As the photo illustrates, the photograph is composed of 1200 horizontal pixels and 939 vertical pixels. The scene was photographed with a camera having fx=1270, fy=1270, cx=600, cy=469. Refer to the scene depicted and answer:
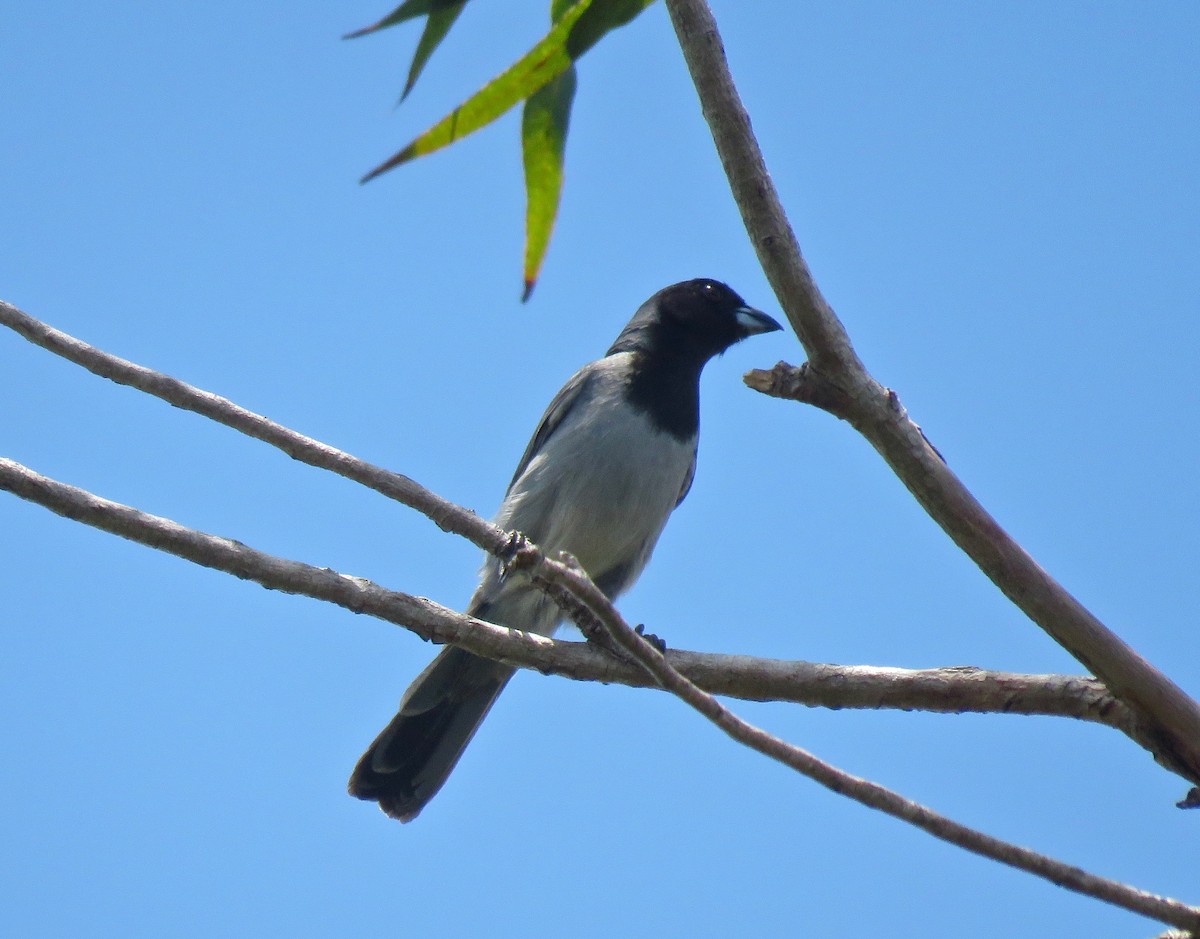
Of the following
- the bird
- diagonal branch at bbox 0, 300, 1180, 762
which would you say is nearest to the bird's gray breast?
the bird

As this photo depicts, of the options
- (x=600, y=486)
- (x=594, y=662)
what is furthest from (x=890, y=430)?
(x=600, y=486)

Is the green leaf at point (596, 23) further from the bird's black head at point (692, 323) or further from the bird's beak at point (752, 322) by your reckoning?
Answer: the bird's beak at point (752, 322)

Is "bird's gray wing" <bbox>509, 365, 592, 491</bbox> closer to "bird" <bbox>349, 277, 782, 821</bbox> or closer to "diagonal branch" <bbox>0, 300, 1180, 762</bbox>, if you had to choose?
"bird" <bbox>349, 277, 782, 821</bbox>

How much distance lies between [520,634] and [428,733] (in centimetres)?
214

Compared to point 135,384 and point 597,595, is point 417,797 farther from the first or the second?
point 597,595

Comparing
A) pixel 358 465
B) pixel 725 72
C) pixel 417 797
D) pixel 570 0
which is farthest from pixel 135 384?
pixel 417 797

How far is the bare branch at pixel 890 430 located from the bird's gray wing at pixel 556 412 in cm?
356

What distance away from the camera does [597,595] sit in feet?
9.19

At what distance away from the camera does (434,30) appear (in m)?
3.08

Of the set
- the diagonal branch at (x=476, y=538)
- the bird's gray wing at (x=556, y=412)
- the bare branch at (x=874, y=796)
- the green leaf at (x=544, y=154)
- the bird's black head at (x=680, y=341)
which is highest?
the bird's black head at (x=680, y=341)

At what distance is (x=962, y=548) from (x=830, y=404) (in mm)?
527

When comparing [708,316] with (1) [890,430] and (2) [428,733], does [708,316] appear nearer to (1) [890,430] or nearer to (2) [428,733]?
(2) [428,733]

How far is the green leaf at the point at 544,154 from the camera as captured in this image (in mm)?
3178

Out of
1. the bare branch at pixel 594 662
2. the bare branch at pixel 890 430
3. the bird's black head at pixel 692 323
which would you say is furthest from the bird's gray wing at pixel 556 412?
the bare branch at pixel 890 430
